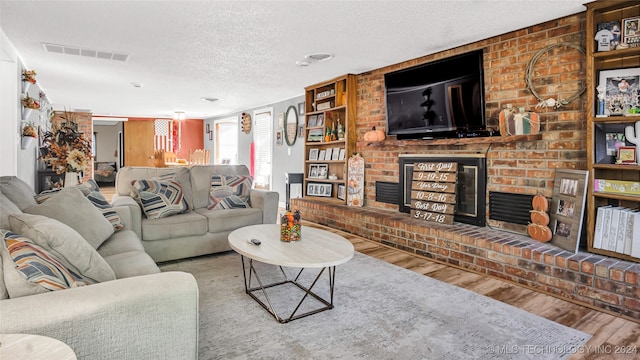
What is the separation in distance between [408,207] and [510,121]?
A: 1.56m

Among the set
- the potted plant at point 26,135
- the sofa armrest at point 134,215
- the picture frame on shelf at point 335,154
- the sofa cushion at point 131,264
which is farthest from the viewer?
the picture frame on shelf at point 335,154

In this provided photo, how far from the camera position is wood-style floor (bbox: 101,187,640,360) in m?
1.98

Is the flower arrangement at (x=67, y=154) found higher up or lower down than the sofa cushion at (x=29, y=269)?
higher up

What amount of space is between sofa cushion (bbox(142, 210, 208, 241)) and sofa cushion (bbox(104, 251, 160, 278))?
1.04 m

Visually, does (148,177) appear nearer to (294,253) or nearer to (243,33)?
(243,33)

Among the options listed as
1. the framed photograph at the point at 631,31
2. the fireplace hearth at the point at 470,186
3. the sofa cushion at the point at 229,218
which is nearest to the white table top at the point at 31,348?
the sofa cushion at the point at 229,218

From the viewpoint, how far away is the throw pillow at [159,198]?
3.37m

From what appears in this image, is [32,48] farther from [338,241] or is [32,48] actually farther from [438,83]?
[438,83]

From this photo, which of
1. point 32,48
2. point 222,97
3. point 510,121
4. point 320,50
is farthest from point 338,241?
point 222,97

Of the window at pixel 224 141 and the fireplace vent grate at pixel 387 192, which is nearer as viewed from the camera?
the fireplace vent grate at pixel 387 192

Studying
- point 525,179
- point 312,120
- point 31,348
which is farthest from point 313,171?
point 31,348

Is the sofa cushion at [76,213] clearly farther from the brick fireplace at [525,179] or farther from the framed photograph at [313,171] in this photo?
the framed photograph at [313,171]

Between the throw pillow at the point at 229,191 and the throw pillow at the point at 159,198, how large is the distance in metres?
0.34

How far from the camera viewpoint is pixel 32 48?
151 inches
